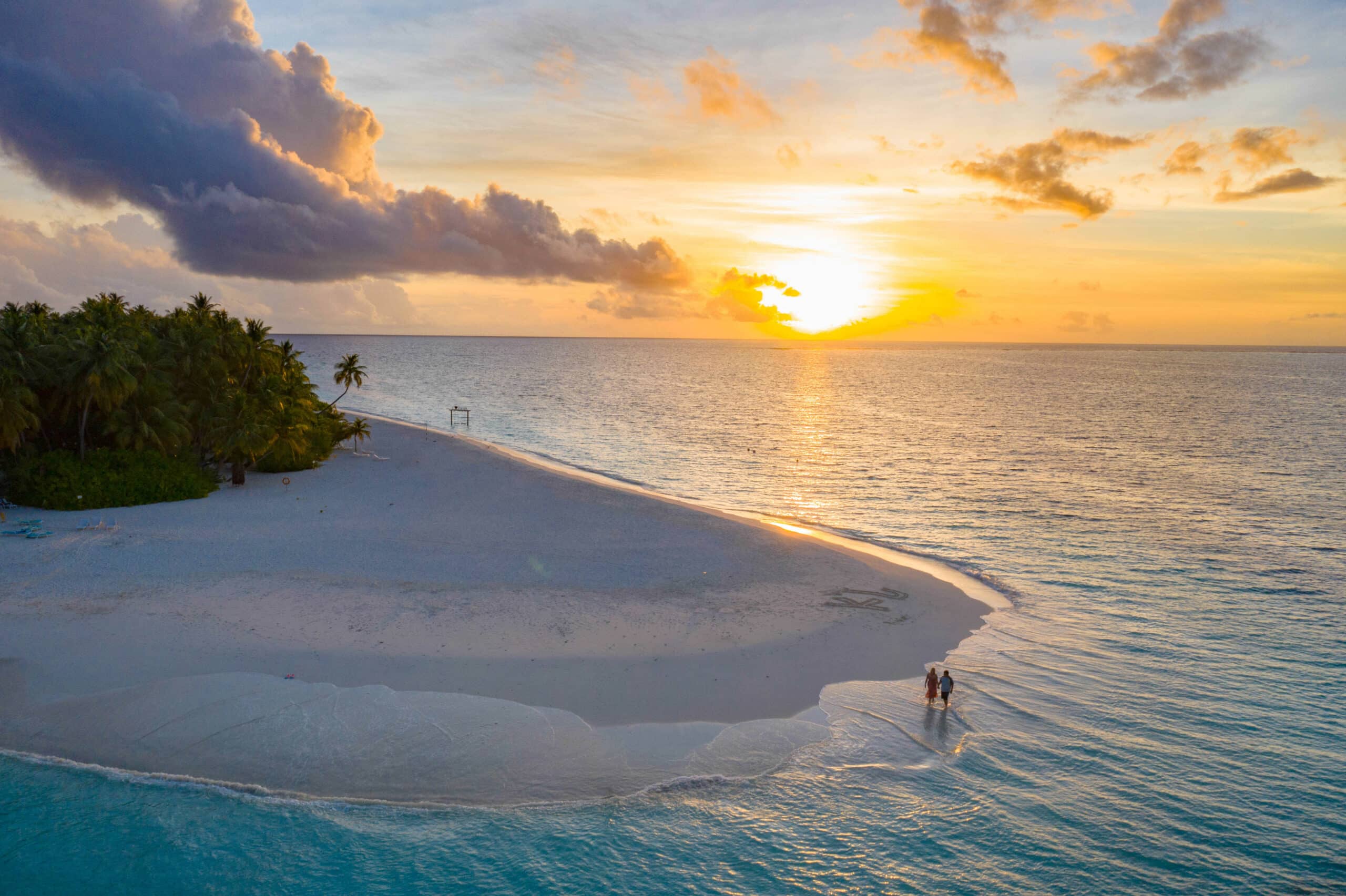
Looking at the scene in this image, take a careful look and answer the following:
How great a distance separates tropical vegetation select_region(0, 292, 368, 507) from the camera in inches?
1606

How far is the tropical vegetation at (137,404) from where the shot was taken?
134 ft

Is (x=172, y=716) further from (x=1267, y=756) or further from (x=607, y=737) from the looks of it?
(x=1267, y=756)

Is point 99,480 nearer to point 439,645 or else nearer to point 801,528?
point 439,645

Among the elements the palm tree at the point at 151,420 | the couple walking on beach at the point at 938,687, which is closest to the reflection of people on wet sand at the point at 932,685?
the couple walking on beach at the point at 938,687

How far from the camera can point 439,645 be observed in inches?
963

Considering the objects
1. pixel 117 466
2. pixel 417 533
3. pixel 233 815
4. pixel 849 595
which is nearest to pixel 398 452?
pixel 117 466

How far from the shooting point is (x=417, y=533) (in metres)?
38.3

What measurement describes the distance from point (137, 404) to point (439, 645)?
107ft

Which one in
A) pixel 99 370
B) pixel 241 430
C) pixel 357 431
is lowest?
pixel 357 431

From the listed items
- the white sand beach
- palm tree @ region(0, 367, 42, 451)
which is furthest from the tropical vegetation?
the white sand beach

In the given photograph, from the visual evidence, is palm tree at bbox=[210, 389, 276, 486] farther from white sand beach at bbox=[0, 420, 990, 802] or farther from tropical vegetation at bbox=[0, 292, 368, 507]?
white sand beach at bbox=[0, 420, 990, 802]

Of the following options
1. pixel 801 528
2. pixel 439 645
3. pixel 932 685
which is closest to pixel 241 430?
pixel 439 645

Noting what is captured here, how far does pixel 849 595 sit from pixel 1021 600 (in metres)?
7.89

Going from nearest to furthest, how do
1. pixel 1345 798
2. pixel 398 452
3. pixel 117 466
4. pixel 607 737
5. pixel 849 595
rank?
pixel 1345 798
pixel 607 737
pixel 849 595
pixel 117 466
pixel 398 452
